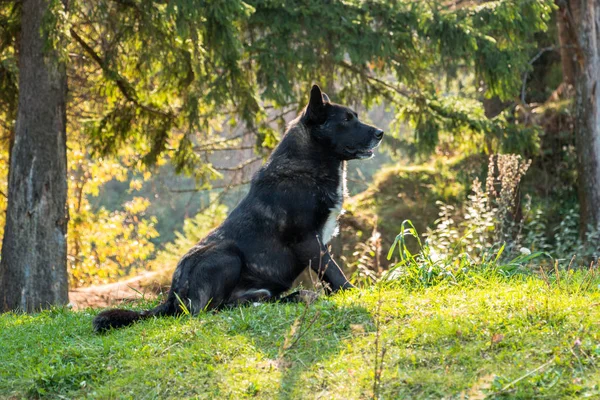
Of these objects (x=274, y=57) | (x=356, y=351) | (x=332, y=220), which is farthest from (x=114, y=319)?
(x=274, y=57)

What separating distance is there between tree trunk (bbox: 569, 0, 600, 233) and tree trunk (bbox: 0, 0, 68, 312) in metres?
9.86

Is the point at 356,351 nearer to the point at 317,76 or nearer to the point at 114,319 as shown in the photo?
the point at 114,319

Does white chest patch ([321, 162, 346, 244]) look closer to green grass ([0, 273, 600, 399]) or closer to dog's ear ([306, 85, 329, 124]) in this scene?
dog's ear ([306, 85, 329, 124])

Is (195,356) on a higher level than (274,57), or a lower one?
lower

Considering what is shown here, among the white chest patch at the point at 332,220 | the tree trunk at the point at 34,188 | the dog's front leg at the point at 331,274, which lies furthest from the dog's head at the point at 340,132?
the tree trunk at the point at 34,188

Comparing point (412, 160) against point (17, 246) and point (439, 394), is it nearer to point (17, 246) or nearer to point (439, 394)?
point (17, 246)

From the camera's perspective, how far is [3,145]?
13.4 m

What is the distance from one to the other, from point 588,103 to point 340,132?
8976 mm

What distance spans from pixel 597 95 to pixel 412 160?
Answer: 6.17 meters

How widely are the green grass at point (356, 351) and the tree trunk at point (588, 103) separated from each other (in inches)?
352

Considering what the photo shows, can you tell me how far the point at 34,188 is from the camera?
10.1 metres

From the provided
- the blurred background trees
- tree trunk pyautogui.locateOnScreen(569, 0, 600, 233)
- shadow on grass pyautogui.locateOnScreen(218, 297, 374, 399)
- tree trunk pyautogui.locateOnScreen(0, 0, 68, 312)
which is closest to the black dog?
shadow on grass pyautogui.locateOnScreen(218, 297, 374, 399)

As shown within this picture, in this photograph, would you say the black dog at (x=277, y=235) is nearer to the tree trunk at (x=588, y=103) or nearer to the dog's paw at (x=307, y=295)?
the dog's paw at (x=307, y=295)

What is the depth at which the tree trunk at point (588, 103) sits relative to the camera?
13.9 metres
